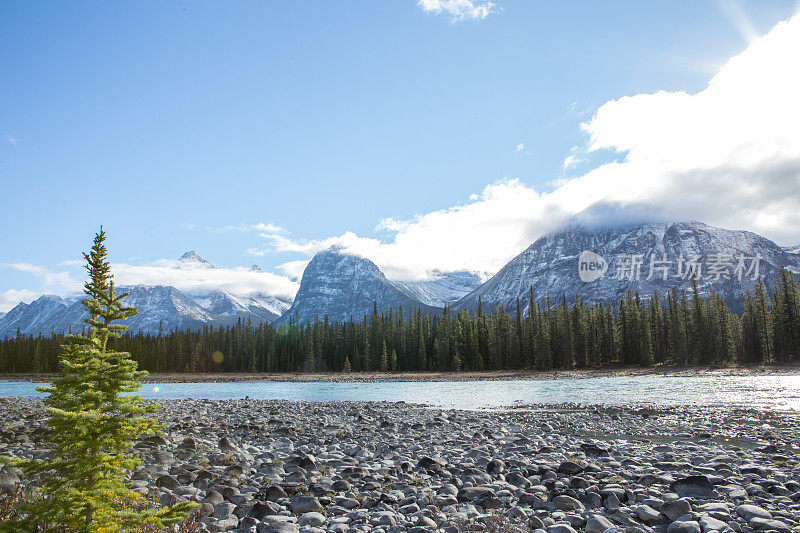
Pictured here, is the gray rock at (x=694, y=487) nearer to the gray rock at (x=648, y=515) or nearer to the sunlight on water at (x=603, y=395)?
the gray rock at (x=648, y=515)

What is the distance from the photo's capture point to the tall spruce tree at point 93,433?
5.09 metres

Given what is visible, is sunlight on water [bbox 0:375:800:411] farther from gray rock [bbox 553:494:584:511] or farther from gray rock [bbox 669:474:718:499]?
gray rock [bbox 553:494:584:511]

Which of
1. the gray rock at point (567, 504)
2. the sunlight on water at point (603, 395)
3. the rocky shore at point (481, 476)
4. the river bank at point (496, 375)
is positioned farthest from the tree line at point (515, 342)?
the gray rock at point (567, 504)

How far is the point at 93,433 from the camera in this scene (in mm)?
5371

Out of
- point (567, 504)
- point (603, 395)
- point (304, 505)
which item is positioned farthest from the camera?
point (603, 395)

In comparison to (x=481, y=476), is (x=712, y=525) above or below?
above

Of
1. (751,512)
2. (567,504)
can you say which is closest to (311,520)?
(567,504)

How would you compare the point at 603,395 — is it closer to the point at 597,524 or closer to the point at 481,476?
the point at 481,476

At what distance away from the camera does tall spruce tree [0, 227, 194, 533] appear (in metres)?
5.09

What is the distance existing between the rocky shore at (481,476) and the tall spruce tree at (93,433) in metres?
3.08

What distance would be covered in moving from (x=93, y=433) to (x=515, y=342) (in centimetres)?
10792

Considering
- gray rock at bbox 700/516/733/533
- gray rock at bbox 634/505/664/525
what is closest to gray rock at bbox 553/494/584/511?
gray rock at bbox 634/505/664/525

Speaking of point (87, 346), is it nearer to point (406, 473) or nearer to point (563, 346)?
point (406, 473)

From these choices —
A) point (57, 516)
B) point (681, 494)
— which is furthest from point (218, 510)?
point (681, 494)
